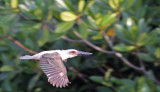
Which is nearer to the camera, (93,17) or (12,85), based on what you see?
(93,17)

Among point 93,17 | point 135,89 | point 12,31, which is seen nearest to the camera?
point 93,17

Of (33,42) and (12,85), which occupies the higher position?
(33,42)

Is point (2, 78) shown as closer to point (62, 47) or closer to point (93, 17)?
point (62, 47)

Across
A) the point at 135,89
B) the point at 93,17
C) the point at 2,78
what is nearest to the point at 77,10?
the point at 93,17

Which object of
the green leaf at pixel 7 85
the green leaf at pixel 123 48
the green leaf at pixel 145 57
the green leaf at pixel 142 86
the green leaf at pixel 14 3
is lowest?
the green leaf at pixel 7 85

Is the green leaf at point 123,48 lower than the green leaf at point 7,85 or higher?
higher

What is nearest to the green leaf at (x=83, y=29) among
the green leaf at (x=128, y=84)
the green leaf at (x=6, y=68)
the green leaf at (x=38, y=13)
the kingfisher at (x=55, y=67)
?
the green leaf at (x=38, y=13)

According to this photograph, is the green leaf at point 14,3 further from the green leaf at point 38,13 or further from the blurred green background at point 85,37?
the green leaf at point 38,13

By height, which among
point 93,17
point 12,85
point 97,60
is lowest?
point 12,85
